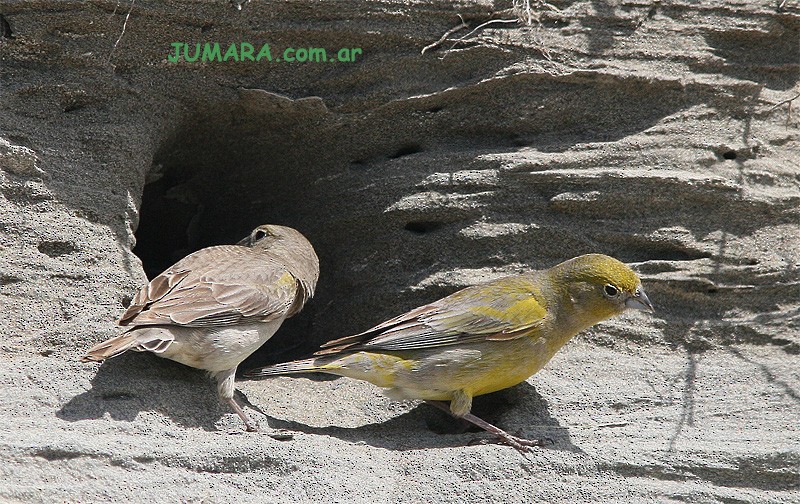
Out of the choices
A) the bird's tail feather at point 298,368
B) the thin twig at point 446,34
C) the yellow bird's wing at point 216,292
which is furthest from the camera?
the thin twig at point 446,34

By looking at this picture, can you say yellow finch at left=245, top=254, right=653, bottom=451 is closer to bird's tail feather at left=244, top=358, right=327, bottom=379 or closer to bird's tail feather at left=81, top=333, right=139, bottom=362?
bird's tail feather at left=244, top=358, right=327, bottom=379

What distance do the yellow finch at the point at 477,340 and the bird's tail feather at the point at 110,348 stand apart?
0.86m

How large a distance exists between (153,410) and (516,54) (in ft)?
10.8

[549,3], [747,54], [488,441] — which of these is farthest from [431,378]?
[747,54]

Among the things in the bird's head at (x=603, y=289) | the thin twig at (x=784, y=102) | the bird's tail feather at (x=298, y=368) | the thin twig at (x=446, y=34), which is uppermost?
the thin twig at (x=784, y=102)

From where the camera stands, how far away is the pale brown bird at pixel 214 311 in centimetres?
542

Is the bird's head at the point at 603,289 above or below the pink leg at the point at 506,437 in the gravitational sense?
above

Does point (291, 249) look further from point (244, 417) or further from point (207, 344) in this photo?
point (244, 417)

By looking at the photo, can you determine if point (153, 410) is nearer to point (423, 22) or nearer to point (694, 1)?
point (423, 22)

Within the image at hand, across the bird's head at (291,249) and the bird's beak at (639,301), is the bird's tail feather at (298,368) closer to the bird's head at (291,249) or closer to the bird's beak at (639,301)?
the bird's head at (291,249)

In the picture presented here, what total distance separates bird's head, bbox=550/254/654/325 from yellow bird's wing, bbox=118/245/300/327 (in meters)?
1.71

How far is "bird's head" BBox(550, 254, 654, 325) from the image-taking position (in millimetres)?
6027

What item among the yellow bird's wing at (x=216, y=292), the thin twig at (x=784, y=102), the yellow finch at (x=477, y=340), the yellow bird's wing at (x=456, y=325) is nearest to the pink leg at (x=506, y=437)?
the yellow finch at (x=477, y=340)

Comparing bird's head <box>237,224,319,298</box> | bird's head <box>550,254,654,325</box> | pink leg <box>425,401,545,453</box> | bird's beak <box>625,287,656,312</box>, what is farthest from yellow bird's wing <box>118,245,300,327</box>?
bird's beak <box>625,287,656,312</box>
